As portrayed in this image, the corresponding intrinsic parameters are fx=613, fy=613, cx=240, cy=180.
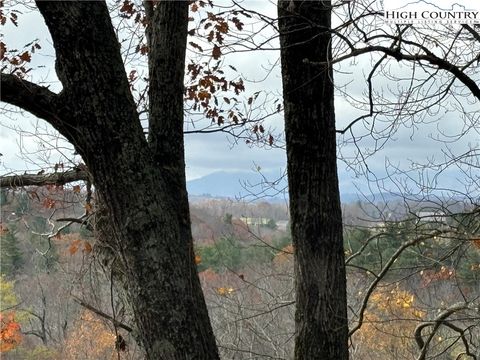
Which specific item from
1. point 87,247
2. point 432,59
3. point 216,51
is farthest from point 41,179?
point 432,59

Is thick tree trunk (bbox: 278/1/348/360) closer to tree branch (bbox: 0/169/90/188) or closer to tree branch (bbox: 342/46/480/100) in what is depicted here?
tree branch (bbox: 342/46/480/100)

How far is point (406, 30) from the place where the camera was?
3168mm

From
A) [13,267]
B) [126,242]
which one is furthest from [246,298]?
[13,267]

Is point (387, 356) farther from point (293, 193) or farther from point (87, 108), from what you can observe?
point (87, 108)

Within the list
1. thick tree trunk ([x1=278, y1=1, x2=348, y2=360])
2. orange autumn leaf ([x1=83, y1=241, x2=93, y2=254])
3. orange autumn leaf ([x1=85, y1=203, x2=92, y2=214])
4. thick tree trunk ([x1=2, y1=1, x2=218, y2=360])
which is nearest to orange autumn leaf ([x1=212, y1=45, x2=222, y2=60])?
thick tree trunk ([x1=278, y1=1, x2=348, y2=360])

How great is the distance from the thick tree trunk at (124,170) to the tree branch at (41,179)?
1.06m

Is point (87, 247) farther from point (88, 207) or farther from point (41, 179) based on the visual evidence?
point (41, 179)

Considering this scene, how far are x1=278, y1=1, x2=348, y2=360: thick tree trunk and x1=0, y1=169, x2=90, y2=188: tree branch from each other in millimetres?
1310

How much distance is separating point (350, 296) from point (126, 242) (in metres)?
9.12

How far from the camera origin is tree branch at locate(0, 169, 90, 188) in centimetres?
365

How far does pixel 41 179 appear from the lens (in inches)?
149

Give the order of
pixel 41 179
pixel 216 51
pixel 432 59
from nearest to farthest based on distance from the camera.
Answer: pixel 432 59 < pixel 216 51 < pixel 41 179

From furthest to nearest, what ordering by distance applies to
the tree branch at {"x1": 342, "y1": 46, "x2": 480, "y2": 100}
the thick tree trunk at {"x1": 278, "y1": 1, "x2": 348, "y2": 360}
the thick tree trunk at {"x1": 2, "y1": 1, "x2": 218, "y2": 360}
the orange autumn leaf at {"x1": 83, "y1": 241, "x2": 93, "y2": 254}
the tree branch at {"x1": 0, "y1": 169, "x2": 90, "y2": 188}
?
the tree branch at {"x1": 0, "y1": 169, "x2": 90, "y2": 188} < the orange autumn leaf at {"x1": 83, "y1": 241, "x2": 93, "y2": 254} < the thick tree trunk at {"x1": 278, "y1": 1, "x2": 348, "y2": 360} < the tree branch at {"x1": 342, "y1": 46, "x2": 480, "y2": 100} < the thick tree trunk at {"x1": 2, "y1": 1, "x2": 218, "y2": 360}

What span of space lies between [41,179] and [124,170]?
56.4 inches
